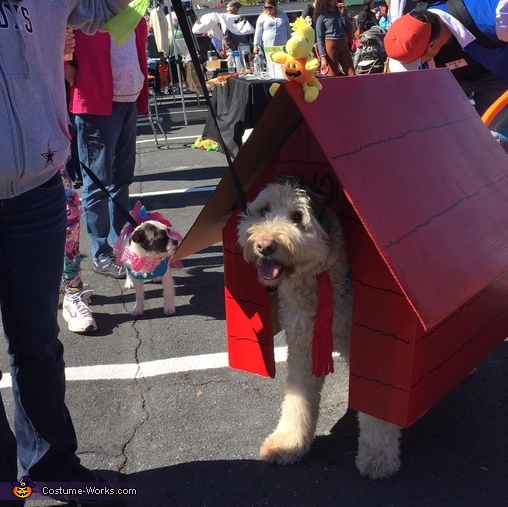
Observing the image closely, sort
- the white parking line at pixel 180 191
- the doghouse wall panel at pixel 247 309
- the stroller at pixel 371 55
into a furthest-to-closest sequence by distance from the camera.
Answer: the stroller at pixel 371 55
the white parking line at pixel 180 191
the doghouse wall panel at pixel 247 309

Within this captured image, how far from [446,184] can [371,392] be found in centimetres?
83

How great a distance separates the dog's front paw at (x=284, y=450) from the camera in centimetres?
247

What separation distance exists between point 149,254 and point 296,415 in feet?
5.38

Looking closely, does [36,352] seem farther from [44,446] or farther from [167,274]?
[167,274]

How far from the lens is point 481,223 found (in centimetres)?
219

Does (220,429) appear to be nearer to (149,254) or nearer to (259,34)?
(149,254)

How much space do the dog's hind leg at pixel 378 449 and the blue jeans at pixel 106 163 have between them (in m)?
2.62

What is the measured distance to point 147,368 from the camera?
3311 millimetres

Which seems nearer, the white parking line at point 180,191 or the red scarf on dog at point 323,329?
the red scarf on dog at point 323,329

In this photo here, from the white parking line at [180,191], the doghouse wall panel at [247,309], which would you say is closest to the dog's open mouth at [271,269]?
the doghouse wall panel at [247,309]

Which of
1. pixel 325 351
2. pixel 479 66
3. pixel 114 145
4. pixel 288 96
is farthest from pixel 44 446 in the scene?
pixel 479 66

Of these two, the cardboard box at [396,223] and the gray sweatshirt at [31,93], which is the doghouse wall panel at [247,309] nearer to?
the cardboard box at [396,223]

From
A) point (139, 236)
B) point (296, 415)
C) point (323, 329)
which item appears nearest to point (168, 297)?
point (139, 236)

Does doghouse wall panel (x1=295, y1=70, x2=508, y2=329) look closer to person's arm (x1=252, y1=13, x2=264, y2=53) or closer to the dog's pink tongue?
the dog's pink tongue
